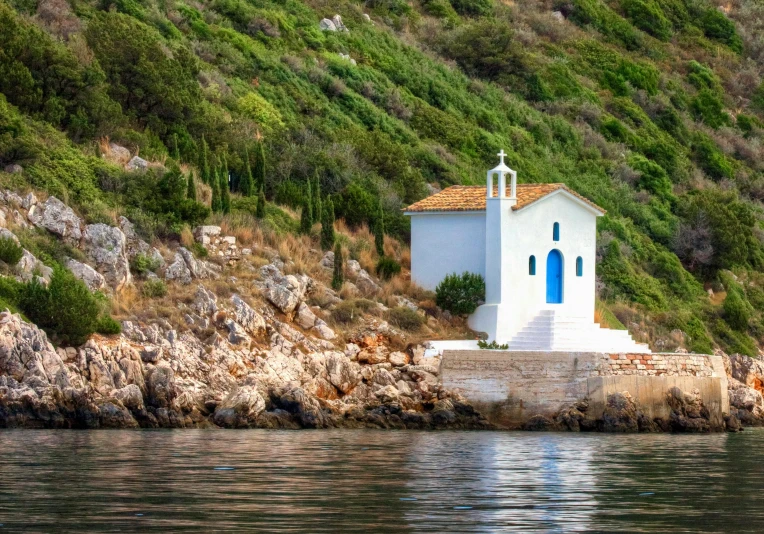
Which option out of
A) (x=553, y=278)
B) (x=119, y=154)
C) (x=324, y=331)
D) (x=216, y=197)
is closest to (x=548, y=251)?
(x=553, y=278)

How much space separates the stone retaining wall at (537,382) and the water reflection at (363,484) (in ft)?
16.5

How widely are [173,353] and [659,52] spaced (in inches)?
1983

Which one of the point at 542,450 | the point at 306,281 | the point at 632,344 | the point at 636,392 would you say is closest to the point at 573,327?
the point at 632,344

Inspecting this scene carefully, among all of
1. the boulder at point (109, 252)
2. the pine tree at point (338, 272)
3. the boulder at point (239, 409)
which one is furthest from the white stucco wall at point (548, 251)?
the boulder at point (109, 252)

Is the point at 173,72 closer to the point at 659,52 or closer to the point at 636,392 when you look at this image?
the point at 636,392

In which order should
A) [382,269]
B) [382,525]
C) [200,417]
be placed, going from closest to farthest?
1. [382,525]
2. [200,417]
3. [382,269]

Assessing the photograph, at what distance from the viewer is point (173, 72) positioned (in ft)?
147

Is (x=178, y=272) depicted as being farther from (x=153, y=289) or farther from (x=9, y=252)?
(x=9, y=252)

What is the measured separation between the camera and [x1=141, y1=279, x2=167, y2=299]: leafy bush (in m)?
35.0

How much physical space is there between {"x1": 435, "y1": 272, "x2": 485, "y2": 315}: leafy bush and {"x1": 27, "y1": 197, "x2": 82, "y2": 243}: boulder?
32.8 ft

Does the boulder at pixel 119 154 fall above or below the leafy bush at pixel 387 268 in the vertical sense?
above

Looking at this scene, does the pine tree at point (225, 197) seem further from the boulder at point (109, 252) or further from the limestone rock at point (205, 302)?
Answer: the limestone rock at point (205, 302)

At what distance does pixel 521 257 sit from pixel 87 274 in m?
12.1

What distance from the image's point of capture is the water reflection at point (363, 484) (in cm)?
1650
